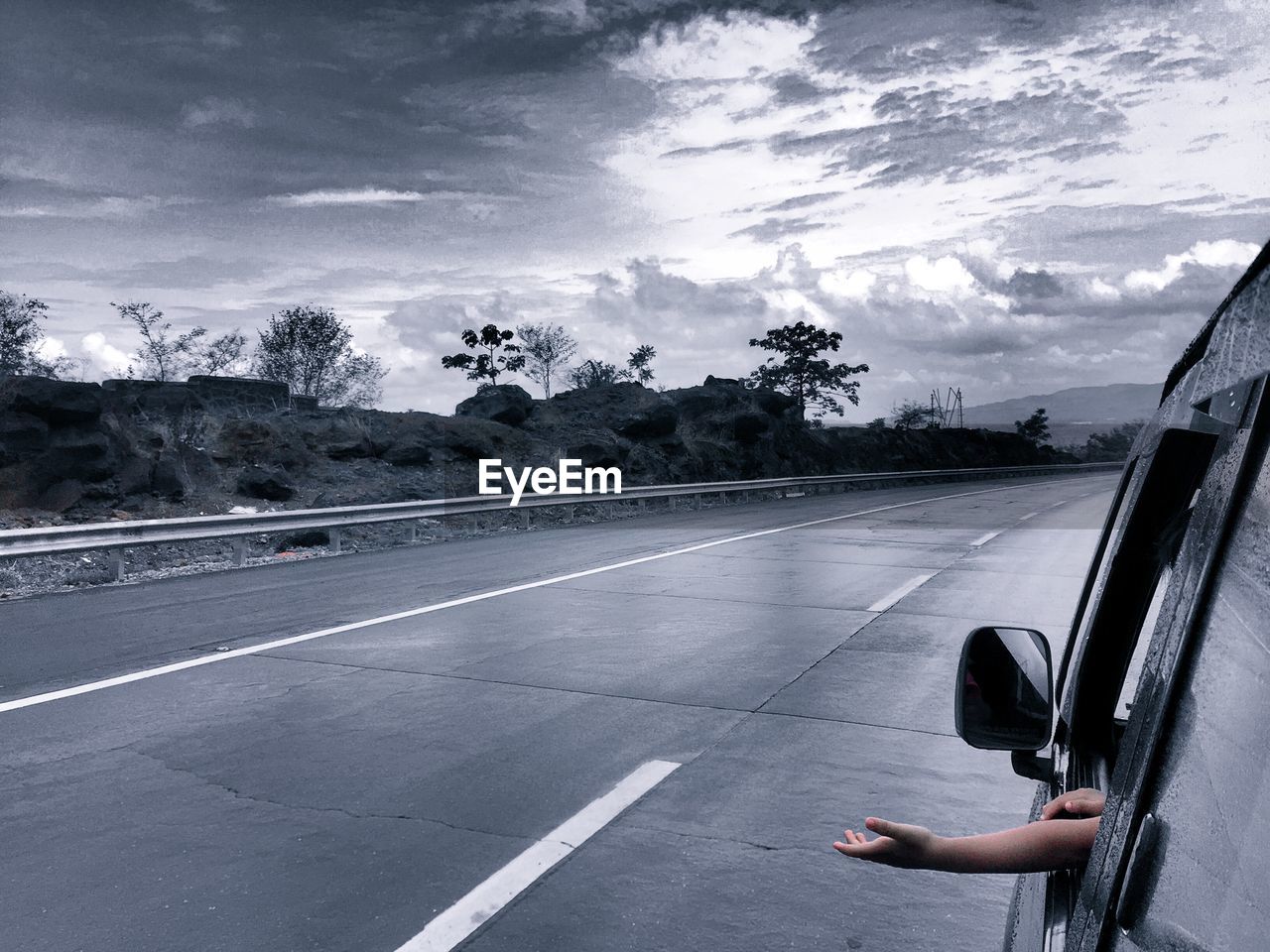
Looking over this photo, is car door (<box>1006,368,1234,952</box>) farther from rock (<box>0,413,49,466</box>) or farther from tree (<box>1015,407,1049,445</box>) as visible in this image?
tree (<box>1015,407,1049,445</box>)

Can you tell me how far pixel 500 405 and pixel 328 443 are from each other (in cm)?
958

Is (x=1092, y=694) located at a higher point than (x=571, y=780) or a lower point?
higher

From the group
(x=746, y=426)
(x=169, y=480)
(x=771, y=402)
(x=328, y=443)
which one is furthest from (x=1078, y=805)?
(x=771, y=402)

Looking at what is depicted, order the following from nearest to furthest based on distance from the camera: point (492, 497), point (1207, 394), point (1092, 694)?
point (1207, 394) < point (1092, 694) < point (492, 497)

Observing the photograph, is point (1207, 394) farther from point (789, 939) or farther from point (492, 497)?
point (492, 497)

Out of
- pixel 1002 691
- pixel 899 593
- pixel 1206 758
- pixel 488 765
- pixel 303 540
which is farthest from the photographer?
pixel 303 540

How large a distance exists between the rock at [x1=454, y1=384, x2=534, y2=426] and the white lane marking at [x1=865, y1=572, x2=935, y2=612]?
26372mm

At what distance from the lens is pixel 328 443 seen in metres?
29.8

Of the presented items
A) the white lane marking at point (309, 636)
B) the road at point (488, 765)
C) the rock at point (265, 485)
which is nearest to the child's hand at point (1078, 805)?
the road at point (488, 765)

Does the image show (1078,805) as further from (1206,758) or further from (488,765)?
(488,765)

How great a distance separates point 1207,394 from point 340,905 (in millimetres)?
3364

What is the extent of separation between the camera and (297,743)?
5.76 metres

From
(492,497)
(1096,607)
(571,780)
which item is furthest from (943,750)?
(492,497)

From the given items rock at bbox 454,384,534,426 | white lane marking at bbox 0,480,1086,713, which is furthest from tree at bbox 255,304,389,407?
white lane marking at bbox 0,480,1086,713
